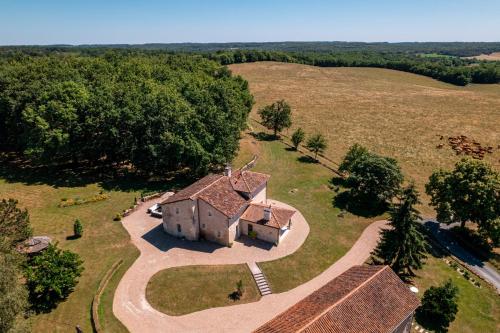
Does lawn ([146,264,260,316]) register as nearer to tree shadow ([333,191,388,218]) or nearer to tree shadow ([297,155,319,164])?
tree shadow ([333,191,388,218])

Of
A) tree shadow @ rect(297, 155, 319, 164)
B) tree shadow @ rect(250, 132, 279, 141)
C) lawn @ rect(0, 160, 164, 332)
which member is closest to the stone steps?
lawn @ rect(0, 160, 164, 332)

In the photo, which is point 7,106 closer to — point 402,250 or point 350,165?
point 350,165

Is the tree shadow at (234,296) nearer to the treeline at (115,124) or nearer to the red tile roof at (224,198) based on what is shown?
the red tile roof at (224,198)

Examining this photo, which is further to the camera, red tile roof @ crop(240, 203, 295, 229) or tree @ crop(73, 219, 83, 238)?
tree @ crop(73, 219, 83, 238)

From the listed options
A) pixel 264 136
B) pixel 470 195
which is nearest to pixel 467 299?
pixel 470 195

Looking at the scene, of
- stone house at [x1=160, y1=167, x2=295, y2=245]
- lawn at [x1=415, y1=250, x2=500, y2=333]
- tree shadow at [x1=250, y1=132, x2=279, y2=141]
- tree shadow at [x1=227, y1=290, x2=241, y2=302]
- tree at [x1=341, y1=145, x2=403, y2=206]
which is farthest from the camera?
tree shadow at [x1=250, y1=132, x2=279, y2=141]

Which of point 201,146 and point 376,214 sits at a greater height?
point 201,146

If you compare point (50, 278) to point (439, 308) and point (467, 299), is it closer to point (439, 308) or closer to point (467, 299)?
point (439, 308)

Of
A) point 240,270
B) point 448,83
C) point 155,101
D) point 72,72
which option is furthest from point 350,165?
point 448,83
